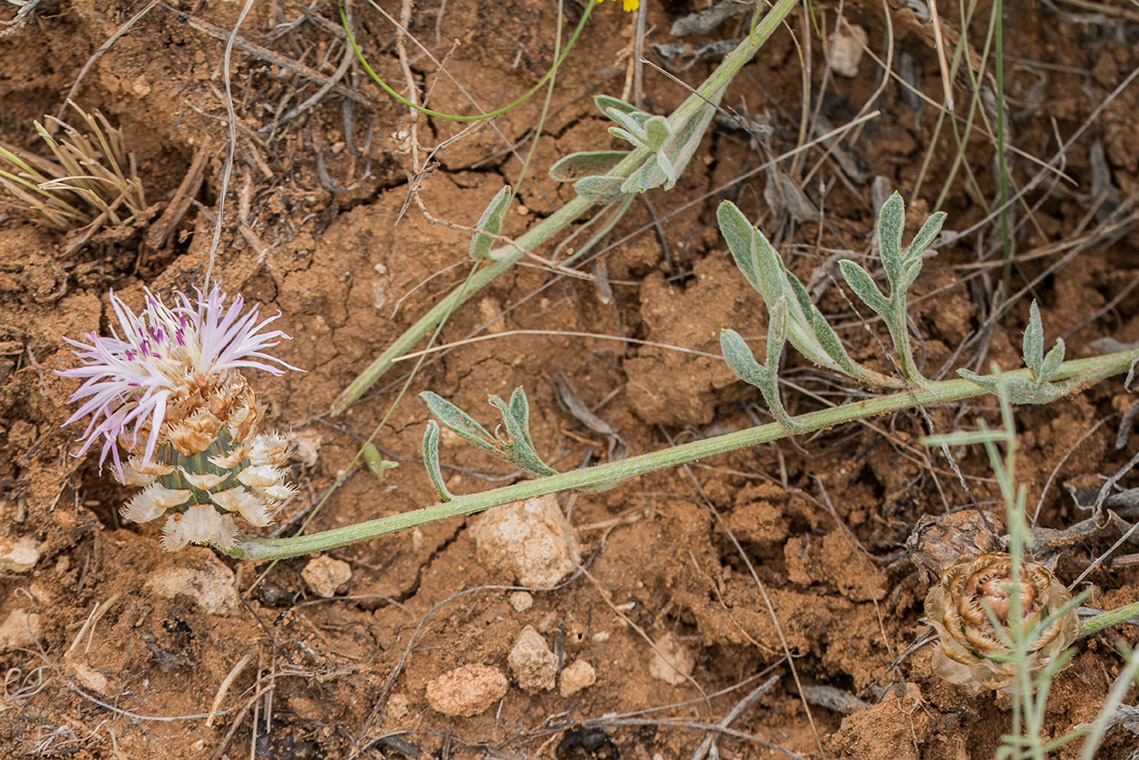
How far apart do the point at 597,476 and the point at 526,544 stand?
352 millimetres

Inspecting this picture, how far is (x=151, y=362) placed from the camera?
7.17ft

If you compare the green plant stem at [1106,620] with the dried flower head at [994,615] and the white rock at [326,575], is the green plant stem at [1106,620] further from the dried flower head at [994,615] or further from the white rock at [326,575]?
the white rock at [326,575]

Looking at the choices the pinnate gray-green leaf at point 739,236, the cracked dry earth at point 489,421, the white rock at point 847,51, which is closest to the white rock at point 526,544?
the cracked dry earth at point 489,421

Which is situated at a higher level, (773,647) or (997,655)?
(997,655)

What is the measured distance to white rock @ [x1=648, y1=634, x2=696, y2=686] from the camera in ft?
8.22

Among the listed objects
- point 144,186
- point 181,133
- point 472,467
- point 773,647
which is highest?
point 181,133

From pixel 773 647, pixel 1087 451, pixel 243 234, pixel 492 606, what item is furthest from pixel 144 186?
pixel 1087 451

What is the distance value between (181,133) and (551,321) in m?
1.30

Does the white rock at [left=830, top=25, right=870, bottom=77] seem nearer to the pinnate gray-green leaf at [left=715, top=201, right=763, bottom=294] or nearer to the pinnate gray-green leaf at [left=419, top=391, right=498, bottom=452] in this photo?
the pinnate gray-green leaf at [left=715, top=201, right=763, bottom=294]

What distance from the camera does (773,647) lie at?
251 centimetres

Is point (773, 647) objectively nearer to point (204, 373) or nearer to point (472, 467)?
point (472, 467)

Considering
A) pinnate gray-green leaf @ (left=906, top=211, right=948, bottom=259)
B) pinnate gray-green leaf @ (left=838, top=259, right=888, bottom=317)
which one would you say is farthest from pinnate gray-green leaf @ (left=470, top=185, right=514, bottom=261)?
pinnate gray-green leaf @ (left=906, top=211, right=948, bottom=259)

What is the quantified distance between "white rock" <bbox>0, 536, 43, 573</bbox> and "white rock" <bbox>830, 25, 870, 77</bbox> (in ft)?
9.81

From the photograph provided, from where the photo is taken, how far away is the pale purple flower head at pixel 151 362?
7.12 ft
